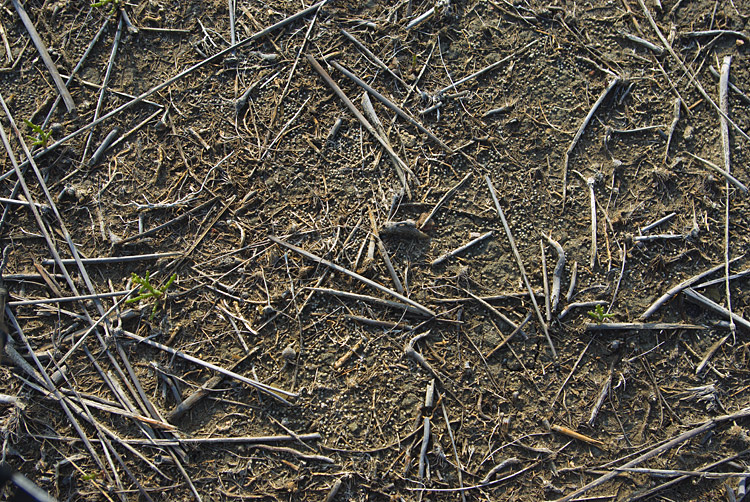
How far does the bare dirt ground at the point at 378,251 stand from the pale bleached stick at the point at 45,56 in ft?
0.13

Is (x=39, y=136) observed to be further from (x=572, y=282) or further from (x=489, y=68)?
(x=572, y=282)

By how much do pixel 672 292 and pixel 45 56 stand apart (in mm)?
3897

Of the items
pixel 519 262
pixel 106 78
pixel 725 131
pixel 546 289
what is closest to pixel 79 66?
pixel 106 78

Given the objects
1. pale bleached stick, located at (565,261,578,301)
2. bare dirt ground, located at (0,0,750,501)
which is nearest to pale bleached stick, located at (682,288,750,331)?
bare dirt ground, located at (0,0,750,501)

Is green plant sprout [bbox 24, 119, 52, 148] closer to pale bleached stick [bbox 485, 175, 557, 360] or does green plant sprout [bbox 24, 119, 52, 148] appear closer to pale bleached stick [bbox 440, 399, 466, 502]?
pale bleached stick [bbox 485, 175, 557, 360]

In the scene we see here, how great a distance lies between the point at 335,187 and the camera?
274 centimetres

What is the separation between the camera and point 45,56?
2.88 meters

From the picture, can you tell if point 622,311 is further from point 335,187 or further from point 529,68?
point 335,187

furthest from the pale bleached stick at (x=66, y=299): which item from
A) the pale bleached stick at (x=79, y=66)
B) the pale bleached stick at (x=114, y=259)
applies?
the pale bleached stick at (x=79, y=66)

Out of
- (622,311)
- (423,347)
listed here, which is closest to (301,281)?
(423,347)

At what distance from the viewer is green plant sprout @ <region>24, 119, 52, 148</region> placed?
8.73 feet

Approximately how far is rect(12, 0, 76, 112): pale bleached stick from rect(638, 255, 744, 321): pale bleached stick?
3498 mm

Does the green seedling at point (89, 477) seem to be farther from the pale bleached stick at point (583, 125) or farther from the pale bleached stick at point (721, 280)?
the pale bleached stick at point (721, 280)

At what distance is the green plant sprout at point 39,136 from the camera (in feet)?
8.73
